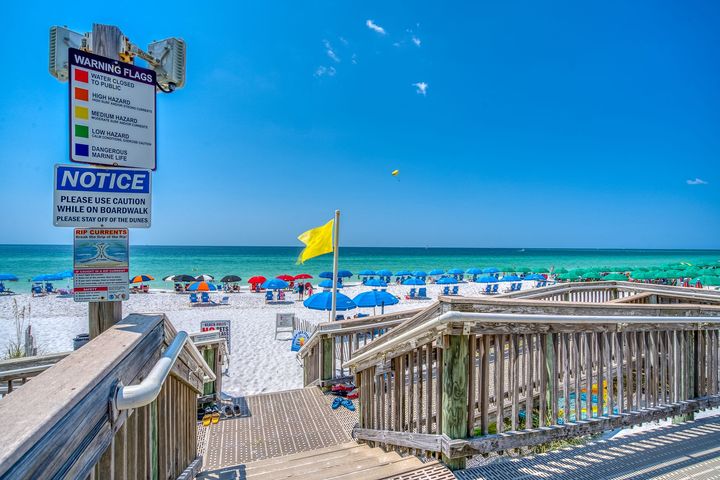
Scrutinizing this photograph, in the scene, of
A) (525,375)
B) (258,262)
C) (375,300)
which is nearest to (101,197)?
(525,375)

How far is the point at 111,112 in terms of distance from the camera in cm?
215

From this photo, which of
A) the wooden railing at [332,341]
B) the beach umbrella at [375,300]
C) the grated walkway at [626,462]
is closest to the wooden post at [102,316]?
the grated walkway at [626,462]

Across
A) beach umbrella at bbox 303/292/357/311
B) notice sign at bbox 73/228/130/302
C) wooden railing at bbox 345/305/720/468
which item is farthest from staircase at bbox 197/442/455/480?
beach umbrella at bbox 303/292/357/311

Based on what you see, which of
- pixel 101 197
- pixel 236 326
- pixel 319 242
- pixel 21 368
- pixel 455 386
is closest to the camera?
pixel 101 197

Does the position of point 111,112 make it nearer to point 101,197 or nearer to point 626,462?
point 101,197

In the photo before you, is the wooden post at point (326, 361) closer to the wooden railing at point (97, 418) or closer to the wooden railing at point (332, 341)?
the wooden railing at point (332, 341)

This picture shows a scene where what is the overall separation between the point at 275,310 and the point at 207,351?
14.5 meters

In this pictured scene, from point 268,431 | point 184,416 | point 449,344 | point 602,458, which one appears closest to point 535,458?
point 602,458

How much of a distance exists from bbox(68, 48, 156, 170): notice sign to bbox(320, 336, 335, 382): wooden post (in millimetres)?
4004

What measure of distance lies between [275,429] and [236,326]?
11320mm

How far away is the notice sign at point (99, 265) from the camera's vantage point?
206 centimetres

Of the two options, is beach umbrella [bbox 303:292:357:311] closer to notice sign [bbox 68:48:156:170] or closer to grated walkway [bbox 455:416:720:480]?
grated walkway [bbox 455:416:720:480]

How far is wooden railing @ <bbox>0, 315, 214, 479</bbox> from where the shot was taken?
2.80 feet

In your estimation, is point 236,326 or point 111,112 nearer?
point 111,112
